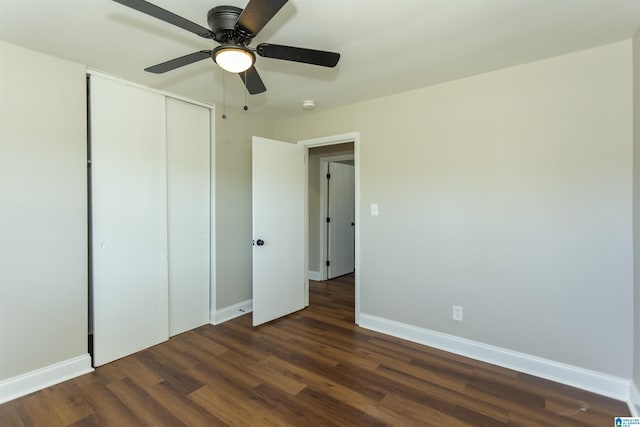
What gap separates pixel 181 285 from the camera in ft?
10.3

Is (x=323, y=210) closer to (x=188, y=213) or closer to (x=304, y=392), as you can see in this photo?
(x=188, y=213)

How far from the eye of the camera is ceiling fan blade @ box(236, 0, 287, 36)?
4.02 feet

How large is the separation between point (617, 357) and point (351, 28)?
278 cm

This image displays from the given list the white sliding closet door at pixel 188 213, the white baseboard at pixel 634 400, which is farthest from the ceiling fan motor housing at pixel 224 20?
the white baseboard at pixel 634 400

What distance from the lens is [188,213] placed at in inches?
125

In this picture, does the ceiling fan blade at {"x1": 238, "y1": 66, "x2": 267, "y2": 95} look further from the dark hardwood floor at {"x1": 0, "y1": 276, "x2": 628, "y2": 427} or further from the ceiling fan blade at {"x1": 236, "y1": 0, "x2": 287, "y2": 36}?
the dark hardwood floor at {"x1": 0, "y1": 276, "x2": 628, "y2": 427}

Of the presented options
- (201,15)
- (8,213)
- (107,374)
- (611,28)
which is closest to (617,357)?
(611,28)

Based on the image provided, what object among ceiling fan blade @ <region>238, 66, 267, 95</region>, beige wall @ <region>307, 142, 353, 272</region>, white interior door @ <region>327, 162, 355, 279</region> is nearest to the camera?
ceiling fan blade @ <region>238, 66, 267, 95</region>

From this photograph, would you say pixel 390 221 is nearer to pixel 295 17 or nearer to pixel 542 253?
pixel 542 253

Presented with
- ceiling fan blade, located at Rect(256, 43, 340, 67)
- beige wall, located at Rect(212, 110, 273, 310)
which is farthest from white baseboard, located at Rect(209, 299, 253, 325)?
ceiling fan blade, located at Rect(256, 43, 340, 67)

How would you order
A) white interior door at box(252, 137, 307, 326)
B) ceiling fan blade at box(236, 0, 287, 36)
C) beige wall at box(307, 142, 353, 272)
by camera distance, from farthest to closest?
beige wall at box(307, 142, 353, 272), white interior door at box(252, 137, 307, 326), ceiling fan blade at box(236, 0, 287, 36)

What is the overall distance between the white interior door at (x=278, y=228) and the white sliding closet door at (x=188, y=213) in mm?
558

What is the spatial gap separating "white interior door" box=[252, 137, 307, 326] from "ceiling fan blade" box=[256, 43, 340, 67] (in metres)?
1.72

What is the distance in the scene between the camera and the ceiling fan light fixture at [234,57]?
1566 mm
